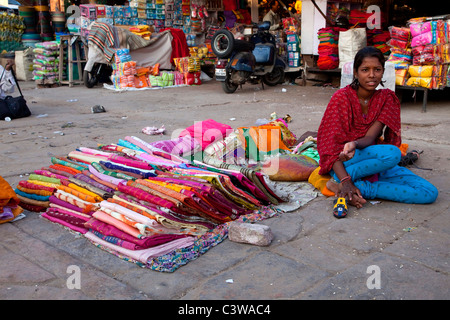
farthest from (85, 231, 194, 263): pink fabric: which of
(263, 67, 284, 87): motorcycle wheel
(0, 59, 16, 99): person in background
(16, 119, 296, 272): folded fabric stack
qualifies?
(263, 67, 284, 87): motorcycle wheel

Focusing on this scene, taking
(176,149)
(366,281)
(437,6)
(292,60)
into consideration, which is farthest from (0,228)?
(437,6)

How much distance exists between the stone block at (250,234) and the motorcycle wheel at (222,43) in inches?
278

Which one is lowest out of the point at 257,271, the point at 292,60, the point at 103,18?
the point at 257,271

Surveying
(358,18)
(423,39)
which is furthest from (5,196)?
(358,18)

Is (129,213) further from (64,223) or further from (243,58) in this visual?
(243,58)

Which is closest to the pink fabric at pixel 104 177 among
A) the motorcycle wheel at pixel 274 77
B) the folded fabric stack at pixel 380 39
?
the folded fabric stack at pixel 380 39

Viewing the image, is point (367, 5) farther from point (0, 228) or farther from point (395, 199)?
point (0, 228)

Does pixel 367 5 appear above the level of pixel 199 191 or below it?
above

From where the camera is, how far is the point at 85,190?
120 inches

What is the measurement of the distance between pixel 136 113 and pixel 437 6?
404 inches

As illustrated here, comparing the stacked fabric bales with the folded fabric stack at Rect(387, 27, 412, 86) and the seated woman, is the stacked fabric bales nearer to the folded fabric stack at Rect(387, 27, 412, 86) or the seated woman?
the folded fabric stack at Rect(387, 27, 412, 86)

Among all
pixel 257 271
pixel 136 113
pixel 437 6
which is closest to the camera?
pixel 257 271

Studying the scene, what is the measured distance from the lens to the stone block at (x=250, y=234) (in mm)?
2537

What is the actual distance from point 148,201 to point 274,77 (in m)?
8.69
